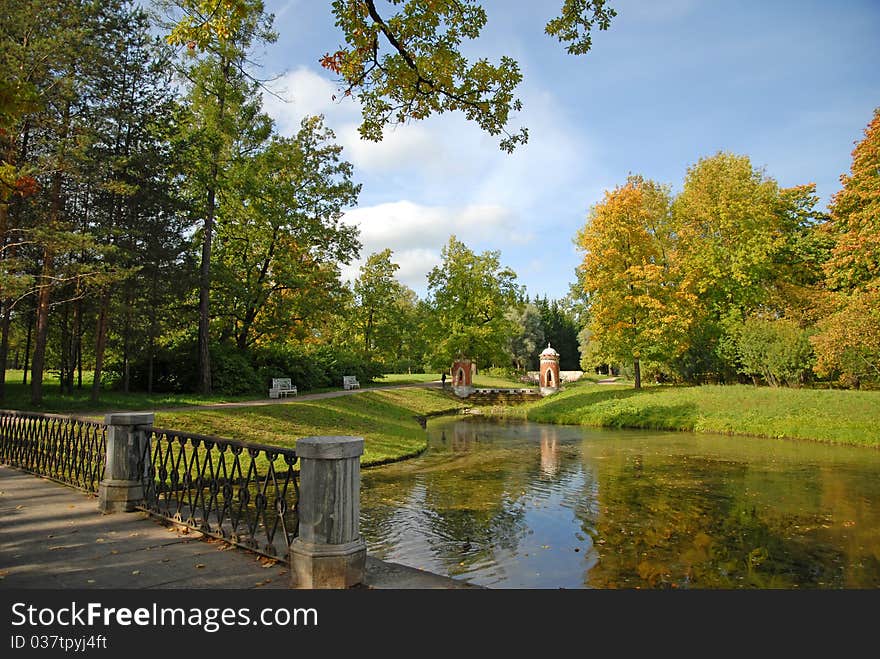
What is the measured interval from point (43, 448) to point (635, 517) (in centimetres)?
1034

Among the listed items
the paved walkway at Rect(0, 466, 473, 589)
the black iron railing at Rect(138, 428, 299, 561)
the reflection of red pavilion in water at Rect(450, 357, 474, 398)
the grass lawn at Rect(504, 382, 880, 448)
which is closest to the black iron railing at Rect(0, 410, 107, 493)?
the paved walkway at Rect(0, 466, 473, 589)

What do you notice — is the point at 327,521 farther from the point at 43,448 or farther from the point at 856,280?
the point at 856,280

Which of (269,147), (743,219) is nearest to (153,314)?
(269,147)

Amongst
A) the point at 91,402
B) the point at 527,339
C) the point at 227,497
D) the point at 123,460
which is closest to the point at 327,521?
the point at 227,497

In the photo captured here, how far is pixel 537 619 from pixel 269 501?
7.53 meters

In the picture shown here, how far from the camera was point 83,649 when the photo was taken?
3412 mm

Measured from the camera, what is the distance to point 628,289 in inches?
1158

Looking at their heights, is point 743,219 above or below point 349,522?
above

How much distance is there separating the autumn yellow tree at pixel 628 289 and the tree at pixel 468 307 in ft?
30.9

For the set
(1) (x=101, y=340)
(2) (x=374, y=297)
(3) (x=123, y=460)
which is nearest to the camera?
(3) (x=123, y=460)

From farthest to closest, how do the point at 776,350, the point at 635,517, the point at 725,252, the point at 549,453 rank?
the point at 725,252 < the point at 776,350 < the point at 549,453 < the point at 635,517

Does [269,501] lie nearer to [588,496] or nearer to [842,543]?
[588,496]

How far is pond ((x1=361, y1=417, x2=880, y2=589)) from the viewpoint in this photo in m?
6.62

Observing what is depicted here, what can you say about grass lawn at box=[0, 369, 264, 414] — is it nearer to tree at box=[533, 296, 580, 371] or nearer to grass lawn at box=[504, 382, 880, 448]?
grass lawn at box=[504, 382, 880, 448]
